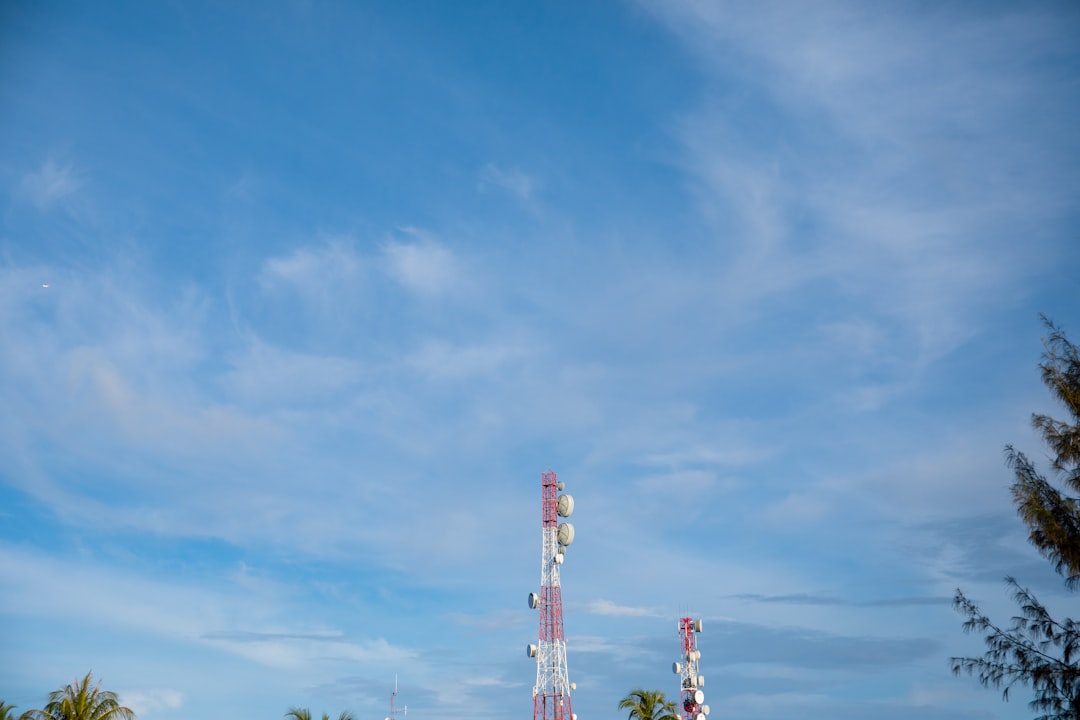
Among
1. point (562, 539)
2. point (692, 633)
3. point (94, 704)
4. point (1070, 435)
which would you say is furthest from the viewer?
point (692, 633)

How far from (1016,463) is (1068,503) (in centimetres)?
203

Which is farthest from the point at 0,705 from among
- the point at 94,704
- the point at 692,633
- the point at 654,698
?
the point at 692,633

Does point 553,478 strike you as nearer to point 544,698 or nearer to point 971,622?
point 544,698

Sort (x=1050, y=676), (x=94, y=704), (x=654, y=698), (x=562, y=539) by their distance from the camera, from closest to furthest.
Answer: (x=1050, y=676), (x=94, y=704), (x=654, y=698), (x=562, y=539)

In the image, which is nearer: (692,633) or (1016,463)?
(1016,463)

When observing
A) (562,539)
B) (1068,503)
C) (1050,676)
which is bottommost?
(1050,676)

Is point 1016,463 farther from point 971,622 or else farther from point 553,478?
point 553,478

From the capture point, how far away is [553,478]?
79.6 metres

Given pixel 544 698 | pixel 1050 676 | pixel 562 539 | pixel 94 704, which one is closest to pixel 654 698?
pixel 544 698

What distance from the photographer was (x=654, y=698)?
71.9 metres

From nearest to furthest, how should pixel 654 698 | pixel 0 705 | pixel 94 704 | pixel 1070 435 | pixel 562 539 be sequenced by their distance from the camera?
1. pixel 1070 435
2. pixel 0 705
3. pixel 94 704
4. pixel 654 698
5. pixel 562 539

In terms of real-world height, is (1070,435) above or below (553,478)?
below

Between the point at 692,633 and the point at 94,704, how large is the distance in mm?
45710

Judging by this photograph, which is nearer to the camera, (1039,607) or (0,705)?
(1039,607)
